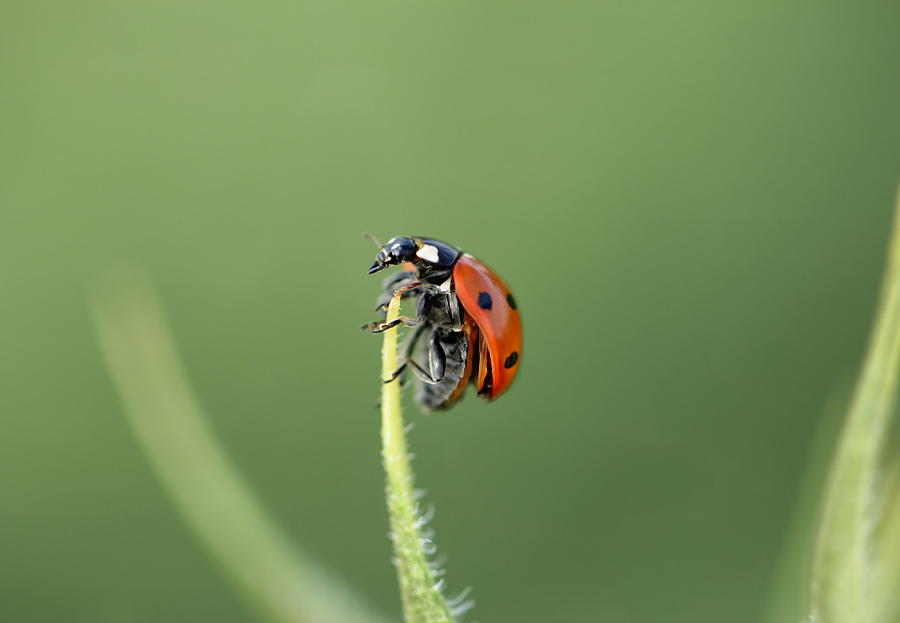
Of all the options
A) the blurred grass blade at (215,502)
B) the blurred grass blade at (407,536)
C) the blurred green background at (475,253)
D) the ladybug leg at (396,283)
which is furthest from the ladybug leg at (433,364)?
the blurred green background at (475,253)

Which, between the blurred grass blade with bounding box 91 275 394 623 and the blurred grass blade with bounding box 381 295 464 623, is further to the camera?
the blurred grass blade with bounding box 91 275 394 623

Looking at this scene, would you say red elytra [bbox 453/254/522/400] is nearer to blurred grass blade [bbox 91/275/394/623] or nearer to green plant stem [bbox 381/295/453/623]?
blurred grass blade [bbox 91/275/394/623]

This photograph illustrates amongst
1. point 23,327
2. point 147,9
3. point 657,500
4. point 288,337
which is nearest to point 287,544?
point 657,500

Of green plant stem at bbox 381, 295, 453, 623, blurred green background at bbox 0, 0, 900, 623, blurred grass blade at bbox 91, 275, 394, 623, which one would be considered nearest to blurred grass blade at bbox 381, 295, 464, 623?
green plant stem at bbox 381, 295, 453, 623

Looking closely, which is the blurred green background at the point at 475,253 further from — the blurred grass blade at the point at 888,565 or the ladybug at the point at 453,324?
the blurred grass blade at the point at 888,565

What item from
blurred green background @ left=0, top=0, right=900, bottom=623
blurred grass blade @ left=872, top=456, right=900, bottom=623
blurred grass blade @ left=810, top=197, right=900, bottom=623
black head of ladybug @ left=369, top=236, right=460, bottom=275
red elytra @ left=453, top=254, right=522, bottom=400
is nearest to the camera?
blurred grass blade @ left=810, top=197, right=900, bottom=623

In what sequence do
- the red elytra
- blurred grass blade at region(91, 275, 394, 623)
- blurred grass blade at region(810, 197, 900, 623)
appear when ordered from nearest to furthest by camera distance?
blurred grass blade at region(810, 197, 900, 623), blurred grass blade at region(91, 275, 394, 623), the red elytra
